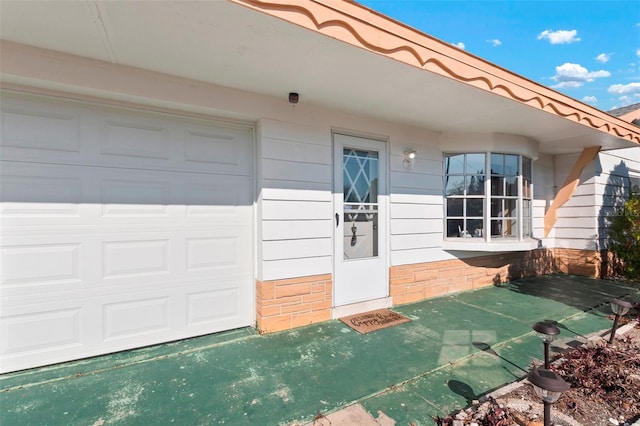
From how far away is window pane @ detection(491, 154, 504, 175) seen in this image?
15.3 ft

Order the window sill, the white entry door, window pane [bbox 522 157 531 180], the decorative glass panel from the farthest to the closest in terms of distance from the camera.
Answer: window pane [bbox 522 157 531 180] < the window sill < the decorative glass panel < the white entry door

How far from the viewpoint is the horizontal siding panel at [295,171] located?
A: 3.14m

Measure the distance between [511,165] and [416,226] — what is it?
2090 millimetres

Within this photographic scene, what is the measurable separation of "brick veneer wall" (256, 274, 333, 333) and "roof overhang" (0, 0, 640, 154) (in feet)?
6.84

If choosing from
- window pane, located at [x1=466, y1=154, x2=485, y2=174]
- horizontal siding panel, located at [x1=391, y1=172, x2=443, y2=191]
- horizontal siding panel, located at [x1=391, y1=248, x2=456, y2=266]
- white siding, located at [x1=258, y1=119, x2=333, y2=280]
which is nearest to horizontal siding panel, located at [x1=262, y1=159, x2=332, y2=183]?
white siding, located at [x1=258, y1=119, x2=333, y2=280]

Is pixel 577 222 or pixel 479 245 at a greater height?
pixel 577 222

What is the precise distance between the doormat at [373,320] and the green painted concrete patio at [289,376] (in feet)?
0.38

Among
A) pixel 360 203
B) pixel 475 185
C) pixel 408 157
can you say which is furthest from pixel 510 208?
pixel 360 203

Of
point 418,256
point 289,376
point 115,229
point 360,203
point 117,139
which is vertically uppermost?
point 117,139

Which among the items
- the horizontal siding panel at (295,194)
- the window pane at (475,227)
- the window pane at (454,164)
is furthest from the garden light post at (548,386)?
the window pane at (454,164)

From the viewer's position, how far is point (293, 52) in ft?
7.29

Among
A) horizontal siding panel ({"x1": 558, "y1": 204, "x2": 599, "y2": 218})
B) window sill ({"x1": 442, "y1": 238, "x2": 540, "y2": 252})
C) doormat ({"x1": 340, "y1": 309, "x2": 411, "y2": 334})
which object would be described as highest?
horizontal siding panel ({"x1": 558, "y1": 204, "x2": 599, "y2": 218})

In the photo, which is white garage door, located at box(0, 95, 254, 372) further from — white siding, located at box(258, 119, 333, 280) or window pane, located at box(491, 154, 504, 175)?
window pane, located at box(491, 154, 504, 175)

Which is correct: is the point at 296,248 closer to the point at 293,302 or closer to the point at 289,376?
the point at 293,302
